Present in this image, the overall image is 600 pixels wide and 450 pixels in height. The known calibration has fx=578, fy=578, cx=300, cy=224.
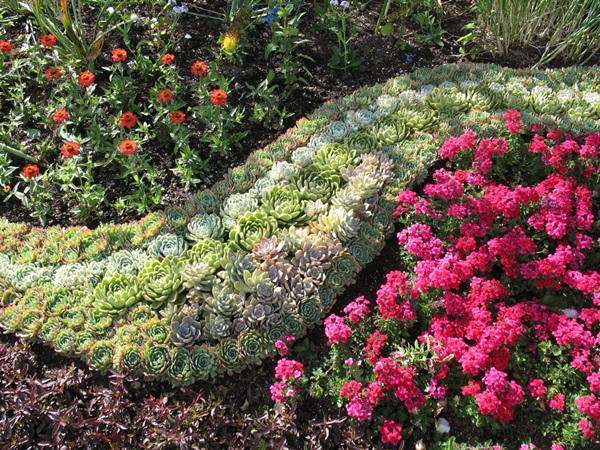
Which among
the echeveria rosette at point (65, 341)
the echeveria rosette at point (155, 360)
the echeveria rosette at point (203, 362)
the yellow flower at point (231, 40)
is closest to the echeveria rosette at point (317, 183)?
the echeveria rosette at point (203, 362)

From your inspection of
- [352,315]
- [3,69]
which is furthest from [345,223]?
[3,69]

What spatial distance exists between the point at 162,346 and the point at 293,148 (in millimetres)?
1577

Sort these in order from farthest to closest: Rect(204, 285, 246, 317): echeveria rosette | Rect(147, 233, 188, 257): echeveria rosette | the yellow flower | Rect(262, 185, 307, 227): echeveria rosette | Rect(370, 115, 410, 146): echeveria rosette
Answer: the yellow flower, Rect(370, 115, 410, 146): echeveria rosette, Rect(262, 185, 307, 227): echeveria rosette, Rect(147, 233, 188, 257): echeveria rosette, Rect(204, 285, 246, 317): echeveria rosette

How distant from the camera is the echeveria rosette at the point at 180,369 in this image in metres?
2.87

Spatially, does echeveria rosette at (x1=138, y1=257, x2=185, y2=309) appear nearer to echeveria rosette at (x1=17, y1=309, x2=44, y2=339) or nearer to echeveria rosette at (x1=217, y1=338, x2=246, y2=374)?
echeveria rosette at (x1=217, y1=338, x2=246, y2=374)

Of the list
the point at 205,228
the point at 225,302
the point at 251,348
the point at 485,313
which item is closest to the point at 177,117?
the point at 205,228

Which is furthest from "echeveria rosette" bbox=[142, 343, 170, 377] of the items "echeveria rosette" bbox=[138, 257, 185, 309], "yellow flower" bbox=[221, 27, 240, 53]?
"yellow flower" bbox=[221, 27, 240, 53]

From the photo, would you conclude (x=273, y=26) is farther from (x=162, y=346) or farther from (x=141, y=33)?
(x=162, y=346)

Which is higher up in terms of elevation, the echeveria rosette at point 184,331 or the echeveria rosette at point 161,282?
the echeveria rosette at point 161,282

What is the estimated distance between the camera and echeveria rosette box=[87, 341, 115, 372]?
292 centimetres

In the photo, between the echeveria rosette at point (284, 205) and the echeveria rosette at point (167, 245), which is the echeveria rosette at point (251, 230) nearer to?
the echeveria rosette at point (284, 205)

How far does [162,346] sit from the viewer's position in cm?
291

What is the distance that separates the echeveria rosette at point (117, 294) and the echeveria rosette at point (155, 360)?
30 centimetres

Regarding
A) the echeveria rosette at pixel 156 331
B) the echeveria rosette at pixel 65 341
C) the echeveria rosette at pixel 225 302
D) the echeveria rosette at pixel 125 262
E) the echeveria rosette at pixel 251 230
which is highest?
the echeveria rosette at pixel 251 230
